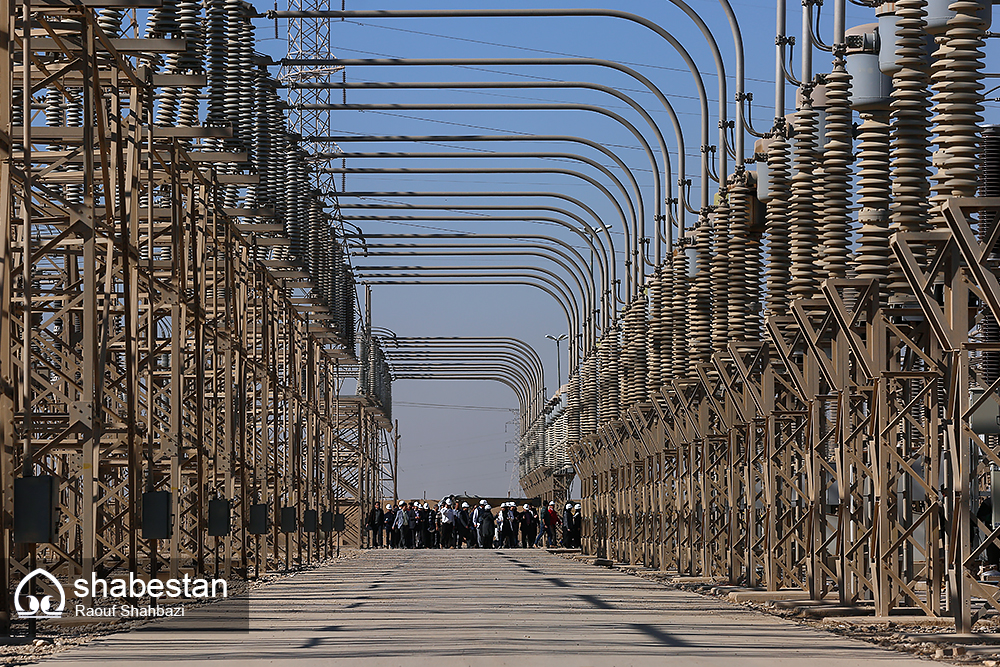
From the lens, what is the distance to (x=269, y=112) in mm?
27297

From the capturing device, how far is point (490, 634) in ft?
46.9

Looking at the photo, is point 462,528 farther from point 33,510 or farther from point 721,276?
point 33,510

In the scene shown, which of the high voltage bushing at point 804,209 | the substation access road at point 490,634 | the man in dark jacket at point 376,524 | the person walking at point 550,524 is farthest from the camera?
the man in dark jacket at point 376,524

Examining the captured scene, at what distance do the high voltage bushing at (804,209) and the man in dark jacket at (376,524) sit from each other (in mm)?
39905

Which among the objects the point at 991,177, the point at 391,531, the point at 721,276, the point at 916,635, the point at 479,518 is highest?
the point at 991,177

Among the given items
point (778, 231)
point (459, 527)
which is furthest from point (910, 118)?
point (459, 527)

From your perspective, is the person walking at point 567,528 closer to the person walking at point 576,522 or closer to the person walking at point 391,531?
the person walking at point 576,522

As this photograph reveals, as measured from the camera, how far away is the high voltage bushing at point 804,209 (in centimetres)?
1911

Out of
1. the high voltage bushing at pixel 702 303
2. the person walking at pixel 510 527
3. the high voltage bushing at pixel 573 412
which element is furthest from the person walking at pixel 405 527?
the high voltage bushing at pixel 702 303

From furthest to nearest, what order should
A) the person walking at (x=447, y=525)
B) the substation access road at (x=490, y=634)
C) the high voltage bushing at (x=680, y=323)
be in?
the person walking at (x=447, y=525) → the high voltage bushing at (x=680, y=323) → the substation access road at (x=490, y=634)

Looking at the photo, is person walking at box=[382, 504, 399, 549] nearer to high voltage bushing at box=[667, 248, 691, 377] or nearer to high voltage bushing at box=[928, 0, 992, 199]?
high voltage bushing at box=[667, 248, 691, 377]

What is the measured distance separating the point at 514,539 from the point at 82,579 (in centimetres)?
4010

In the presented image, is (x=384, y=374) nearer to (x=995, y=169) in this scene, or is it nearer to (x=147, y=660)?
(x=995, y=169)

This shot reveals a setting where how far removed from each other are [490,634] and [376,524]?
43.9 meters
